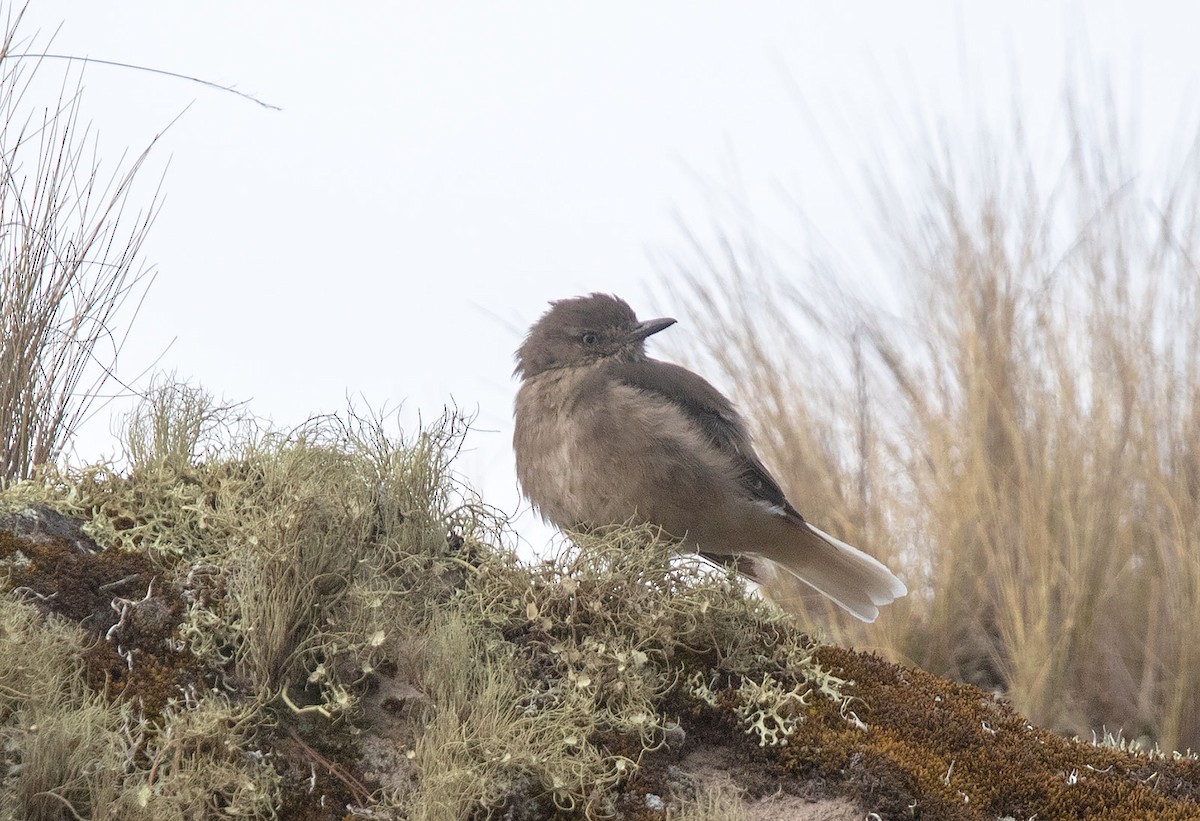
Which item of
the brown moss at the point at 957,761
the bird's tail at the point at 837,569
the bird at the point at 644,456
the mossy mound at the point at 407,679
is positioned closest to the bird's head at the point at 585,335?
the bird at the point at 644,456

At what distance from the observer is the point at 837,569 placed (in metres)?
5.38

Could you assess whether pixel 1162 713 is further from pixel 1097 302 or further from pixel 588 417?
pixel 588 417

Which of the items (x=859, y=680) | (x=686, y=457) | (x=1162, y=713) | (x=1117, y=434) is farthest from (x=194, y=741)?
(x=1117, y=434)

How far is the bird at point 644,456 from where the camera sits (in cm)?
472

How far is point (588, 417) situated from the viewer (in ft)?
15.9

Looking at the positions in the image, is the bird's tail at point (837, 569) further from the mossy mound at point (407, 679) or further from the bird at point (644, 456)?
the mossy mound at point (407, 679)

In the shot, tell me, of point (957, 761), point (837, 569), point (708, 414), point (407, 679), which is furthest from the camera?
point (837, 569)

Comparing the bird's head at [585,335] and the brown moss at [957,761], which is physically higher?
the bird's head at [585,335]

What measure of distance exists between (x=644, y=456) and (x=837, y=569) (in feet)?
3.79

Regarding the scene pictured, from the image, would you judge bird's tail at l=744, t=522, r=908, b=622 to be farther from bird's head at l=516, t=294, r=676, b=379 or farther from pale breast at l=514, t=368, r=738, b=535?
bird's head at l=516, t=294, r=676, b=379

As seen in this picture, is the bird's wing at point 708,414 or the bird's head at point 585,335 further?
the bird's head at point 585,335

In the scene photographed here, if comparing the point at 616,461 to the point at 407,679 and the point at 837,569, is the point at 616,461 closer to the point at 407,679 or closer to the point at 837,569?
the point at 837,569

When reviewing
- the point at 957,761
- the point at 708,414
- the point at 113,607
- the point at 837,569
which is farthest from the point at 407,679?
the point at 837,569

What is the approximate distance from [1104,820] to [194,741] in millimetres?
2386
